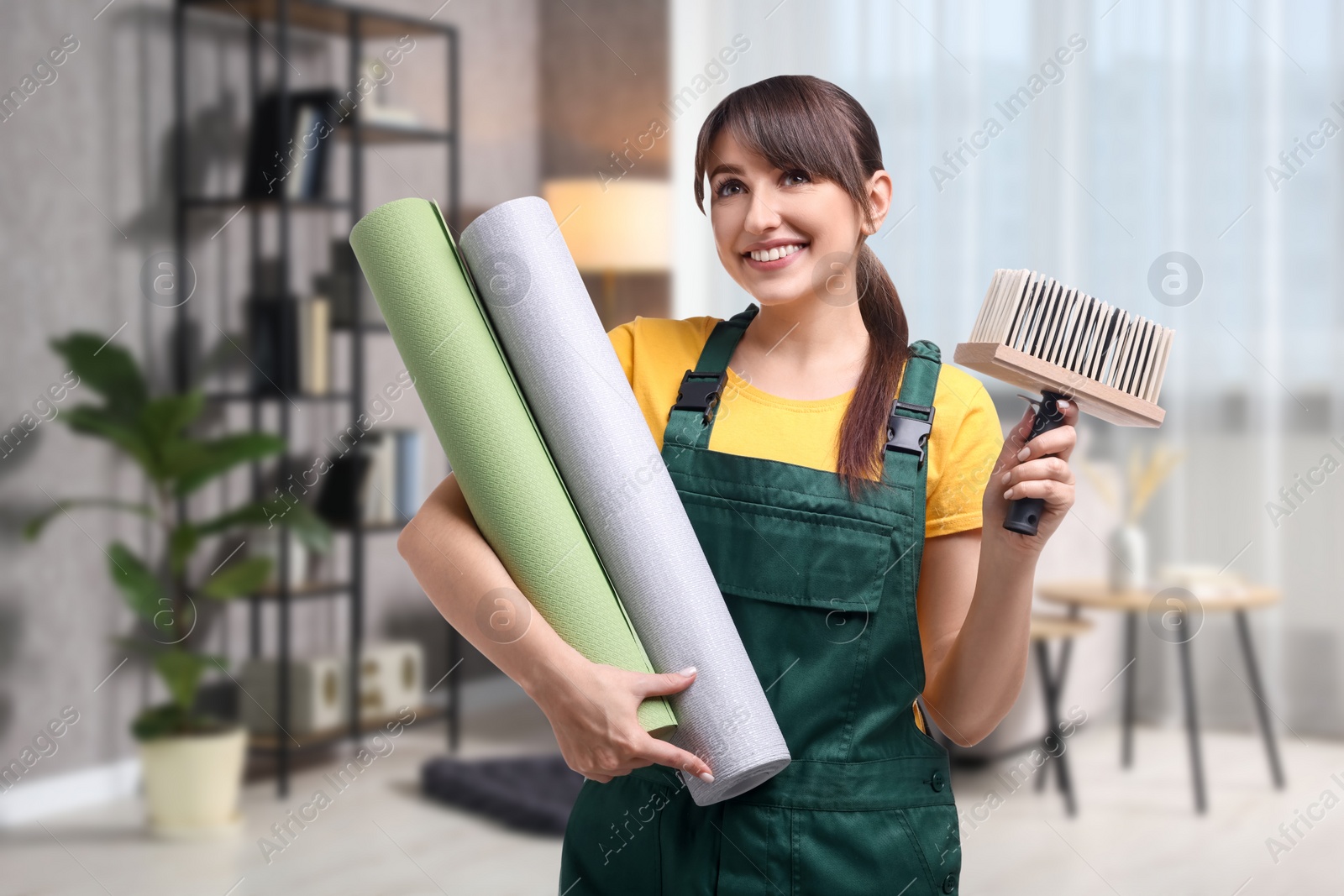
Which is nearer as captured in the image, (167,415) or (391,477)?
(167,415)

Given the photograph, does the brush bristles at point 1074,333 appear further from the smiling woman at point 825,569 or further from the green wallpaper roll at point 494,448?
the green wallpaper roll at point 494,448

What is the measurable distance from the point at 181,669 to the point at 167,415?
60cm

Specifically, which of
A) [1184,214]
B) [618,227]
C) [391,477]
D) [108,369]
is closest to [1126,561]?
[1184,214]

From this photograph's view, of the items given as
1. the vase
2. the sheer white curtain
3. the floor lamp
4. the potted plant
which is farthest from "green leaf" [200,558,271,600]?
the vase

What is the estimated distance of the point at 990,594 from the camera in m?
0.83

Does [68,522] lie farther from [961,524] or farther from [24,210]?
[961,524]

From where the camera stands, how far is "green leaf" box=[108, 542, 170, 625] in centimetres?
293

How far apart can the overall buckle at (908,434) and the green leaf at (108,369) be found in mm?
2532

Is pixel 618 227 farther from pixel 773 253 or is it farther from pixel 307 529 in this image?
pixel 773 253

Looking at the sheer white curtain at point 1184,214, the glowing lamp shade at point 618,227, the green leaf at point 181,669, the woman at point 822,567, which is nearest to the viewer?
the woman at point 822,567

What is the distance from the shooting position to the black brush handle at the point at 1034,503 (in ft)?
2.57

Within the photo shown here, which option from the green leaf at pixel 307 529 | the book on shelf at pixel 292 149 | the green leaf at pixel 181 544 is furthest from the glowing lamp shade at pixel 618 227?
the green leaf at pixel 181 544

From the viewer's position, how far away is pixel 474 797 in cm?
308

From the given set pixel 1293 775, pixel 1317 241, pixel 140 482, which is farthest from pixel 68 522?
pixel 1317 241
